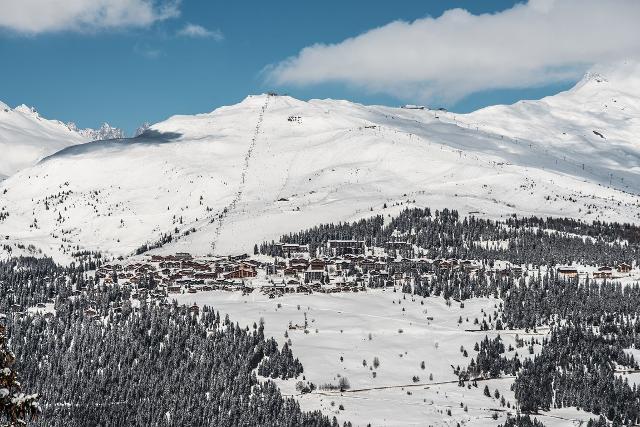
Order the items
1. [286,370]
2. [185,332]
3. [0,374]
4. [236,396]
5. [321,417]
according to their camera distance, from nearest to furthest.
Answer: [0,374] < [321,417] < [236,396] < [286,370] < [185,332]

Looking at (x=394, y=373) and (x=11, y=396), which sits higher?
(x=11, y=396)

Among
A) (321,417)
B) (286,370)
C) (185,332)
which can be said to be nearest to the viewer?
(321,417)

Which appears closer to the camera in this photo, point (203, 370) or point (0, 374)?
point (0, 374)

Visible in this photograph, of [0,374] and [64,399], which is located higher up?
[0,374]

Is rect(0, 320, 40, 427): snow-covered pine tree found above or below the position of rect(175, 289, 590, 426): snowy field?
above

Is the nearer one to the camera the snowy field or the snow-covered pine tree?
the snow-covered pine tree

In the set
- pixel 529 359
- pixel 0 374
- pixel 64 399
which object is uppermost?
pixel 0 374

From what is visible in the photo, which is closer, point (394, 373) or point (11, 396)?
point (11, 396)

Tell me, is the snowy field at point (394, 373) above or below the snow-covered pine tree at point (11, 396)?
below

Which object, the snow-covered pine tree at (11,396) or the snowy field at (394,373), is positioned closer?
the snow-covered pine tree at (11,396)

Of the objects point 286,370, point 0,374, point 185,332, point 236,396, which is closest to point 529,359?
point 286,370

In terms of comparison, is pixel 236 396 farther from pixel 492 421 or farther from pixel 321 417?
pixel 492 421
